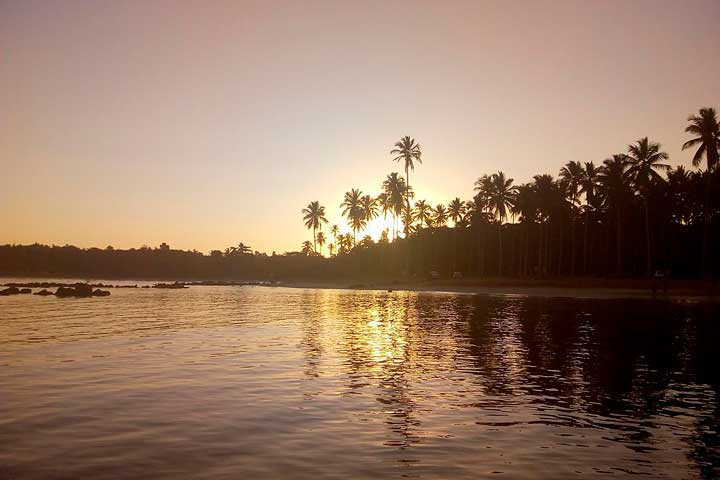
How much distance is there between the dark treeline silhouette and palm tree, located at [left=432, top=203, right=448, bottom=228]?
1.15ft

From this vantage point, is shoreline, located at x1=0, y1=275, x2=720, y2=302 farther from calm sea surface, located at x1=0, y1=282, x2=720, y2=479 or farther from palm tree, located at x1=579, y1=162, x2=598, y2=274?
calm sea surface, located at x1=0, y1=282, x2=720, y2=479

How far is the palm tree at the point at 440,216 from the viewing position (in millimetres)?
148750

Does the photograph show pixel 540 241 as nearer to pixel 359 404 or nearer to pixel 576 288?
pixel 576 288

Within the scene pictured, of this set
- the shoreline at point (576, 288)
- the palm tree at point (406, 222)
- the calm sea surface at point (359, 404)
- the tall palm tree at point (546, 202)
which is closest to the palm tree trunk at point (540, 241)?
the tall palm tree at point (546, 202)

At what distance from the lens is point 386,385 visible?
18.4 metres

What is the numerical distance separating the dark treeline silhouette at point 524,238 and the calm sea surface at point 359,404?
5930cm

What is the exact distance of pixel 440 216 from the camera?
149250 mm

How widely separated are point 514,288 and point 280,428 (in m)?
78.0

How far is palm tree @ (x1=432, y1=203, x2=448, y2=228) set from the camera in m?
149

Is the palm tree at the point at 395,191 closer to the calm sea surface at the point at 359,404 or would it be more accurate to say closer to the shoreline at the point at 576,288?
the shoreline at the point at 576,288

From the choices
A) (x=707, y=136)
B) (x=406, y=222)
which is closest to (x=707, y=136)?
(x=707, y=136)

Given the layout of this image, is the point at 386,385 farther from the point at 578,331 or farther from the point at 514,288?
the point at 514,288

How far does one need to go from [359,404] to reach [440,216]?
136 meters

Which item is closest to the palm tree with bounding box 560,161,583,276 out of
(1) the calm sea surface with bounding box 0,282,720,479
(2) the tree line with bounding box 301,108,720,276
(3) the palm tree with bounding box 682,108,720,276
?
(2) the tree line with bounding box 301,108,720,276
